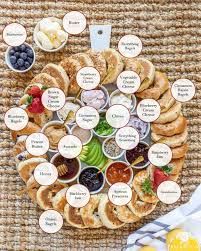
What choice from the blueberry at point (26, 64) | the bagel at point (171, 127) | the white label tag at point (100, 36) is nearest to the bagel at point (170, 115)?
the bagel at point (171, 127)

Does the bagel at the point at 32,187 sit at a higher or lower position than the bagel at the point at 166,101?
lower

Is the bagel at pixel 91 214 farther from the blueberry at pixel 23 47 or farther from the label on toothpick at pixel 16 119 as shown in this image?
the blueberry at pixel 23 47

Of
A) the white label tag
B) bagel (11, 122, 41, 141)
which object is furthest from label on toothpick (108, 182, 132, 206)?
the white label tag

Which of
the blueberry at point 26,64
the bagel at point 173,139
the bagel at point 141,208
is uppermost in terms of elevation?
the blueberry at point 26,64

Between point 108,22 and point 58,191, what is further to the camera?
point 108,22

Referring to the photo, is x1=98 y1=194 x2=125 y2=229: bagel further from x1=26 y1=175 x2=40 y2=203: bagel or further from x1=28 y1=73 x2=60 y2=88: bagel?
x1=28 y1=73 x2=60 y2=88: bagel

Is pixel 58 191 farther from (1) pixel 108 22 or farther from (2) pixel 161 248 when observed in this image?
(1) pixel 108 22

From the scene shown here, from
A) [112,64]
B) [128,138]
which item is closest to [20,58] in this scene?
[112,64]

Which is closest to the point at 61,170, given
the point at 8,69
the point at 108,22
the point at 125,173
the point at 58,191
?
the point at 58,191
